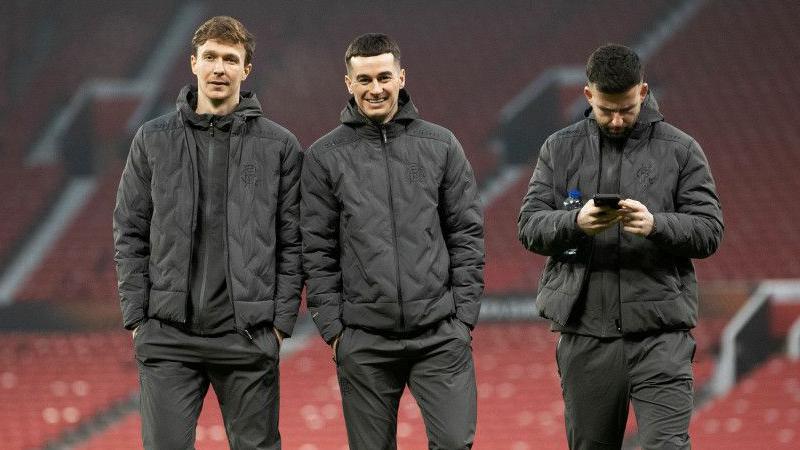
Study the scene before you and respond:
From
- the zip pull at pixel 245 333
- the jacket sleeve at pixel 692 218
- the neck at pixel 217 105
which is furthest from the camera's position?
the neck at pixel 217 105

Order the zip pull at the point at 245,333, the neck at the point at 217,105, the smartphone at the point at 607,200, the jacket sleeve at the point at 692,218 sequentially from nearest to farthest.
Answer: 1. the smartphone at the point at 607,200
2. the jacket sleeve at the point at 692,218
3. the zip pull at the point at 245,333
4. the neck at the point at 217,105

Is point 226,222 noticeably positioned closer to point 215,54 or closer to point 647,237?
point 215,54

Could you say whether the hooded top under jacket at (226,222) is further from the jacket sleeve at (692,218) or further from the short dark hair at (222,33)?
the jacket sleeve at (692,218)

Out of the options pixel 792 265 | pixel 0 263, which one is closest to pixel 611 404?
pixel 792 265

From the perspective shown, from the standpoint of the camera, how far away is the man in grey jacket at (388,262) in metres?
2.77

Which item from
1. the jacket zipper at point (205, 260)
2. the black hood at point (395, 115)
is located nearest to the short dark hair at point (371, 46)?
the black hood at point (395, 115)

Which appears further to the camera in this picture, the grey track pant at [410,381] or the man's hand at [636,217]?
the grey track pant at [410,381]

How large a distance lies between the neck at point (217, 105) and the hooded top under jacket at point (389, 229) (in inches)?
9.2

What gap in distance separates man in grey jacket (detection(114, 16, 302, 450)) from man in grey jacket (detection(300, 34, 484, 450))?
10 cm

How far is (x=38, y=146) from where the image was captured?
8.73 meters

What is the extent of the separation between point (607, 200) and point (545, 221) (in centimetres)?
24

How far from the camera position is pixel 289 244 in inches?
110

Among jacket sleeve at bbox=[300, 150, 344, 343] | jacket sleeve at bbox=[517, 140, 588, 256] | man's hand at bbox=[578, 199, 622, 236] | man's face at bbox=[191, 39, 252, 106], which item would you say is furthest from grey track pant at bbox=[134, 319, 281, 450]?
man's hand at bbox=[578, 199, 622, 236]

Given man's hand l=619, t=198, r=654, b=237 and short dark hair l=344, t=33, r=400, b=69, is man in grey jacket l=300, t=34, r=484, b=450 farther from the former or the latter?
man's hand l=619, t=198, r=654, b=237
